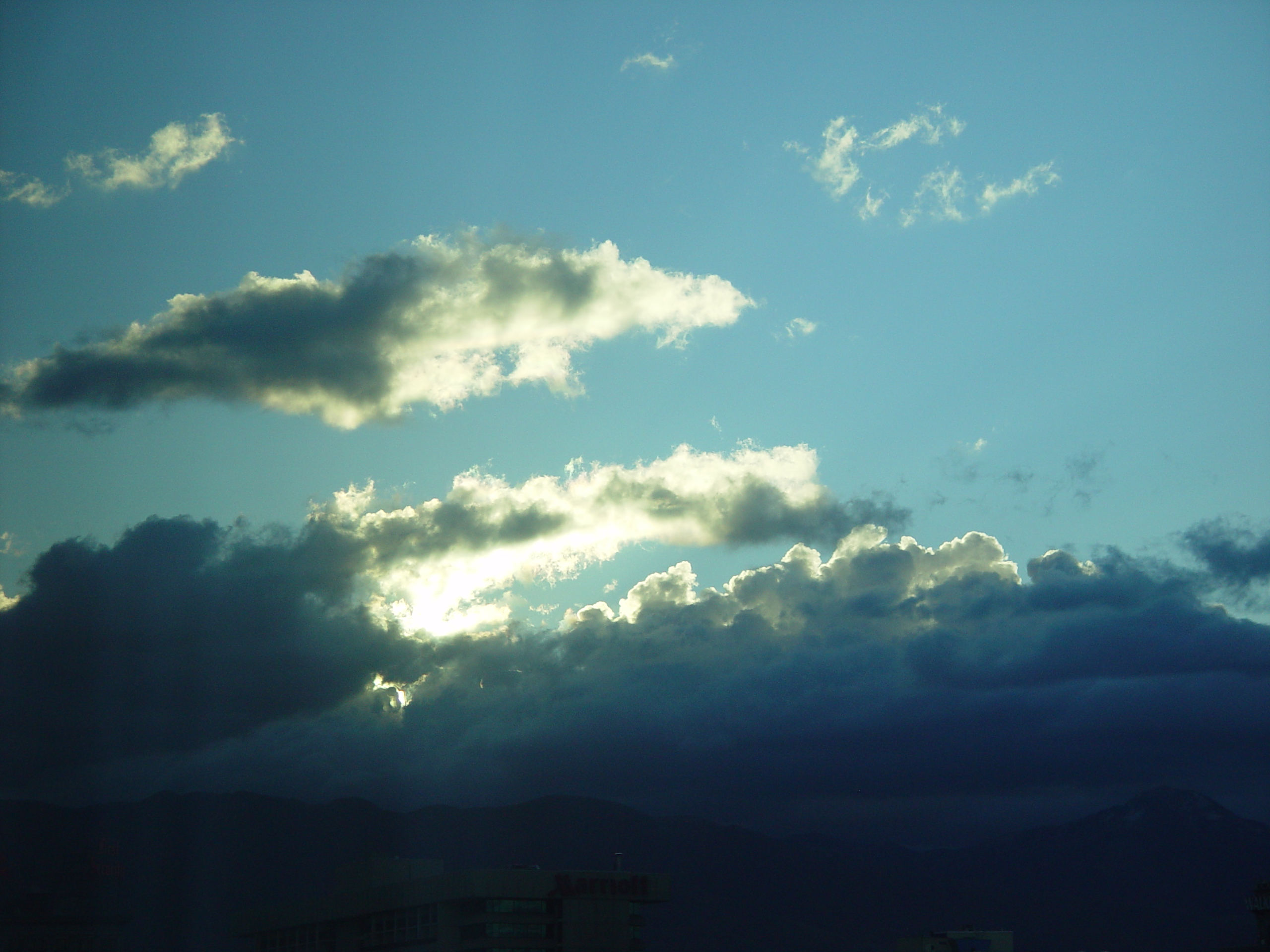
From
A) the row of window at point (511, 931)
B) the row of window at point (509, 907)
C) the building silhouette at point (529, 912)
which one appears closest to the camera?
the row of window at point (511, 931)

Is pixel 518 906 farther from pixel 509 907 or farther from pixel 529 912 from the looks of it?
pixel 529 912

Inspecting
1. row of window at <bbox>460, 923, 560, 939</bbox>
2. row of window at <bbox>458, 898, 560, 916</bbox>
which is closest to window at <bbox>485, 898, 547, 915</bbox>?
row of window at <bbox>458, 898, 560, 916</bbox>

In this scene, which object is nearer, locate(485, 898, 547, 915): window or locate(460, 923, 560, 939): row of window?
locate(460, 923, 560, 939): row of window

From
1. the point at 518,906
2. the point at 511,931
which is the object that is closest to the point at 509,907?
the point at 518,906

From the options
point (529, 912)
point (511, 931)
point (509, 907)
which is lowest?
point (511, 931)

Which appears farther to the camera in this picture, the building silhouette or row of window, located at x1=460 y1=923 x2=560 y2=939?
the building silhouette

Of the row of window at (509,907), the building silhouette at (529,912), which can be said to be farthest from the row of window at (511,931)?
the row of window at (509,907)

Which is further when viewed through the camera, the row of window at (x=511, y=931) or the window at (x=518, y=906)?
the window at (x=518, y=906)

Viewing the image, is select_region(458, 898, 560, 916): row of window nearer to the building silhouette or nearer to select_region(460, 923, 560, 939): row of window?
the building silhouette

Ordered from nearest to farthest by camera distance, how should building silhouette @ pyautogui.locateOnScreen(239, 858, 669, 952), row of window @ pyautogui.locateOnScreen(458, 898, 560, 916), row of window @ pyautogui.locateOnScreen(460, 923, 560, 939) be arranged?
row of window @ pyautogui.locateOnScreen(460, 923, 560, 939), building silhouette @ pyautogui.locateOnScreen(239, 858, 669, 952), row of window @ pyautogui.locateOnScreen(458, 898, 560, 916)

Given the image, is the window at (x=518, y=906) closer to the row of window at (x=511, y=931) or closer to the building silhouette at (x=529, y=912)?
the building silhouette at (x=529, y=912)

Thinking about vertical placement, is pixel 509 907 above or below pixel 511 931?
above

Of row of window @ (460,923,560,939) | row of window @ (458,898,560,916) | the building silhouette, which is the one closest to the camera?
row of window @ (460,923,560,939)

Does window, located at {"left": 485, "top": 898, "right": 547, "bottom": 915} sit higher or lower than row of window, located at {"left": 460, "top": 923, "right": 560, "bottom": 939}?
higher
